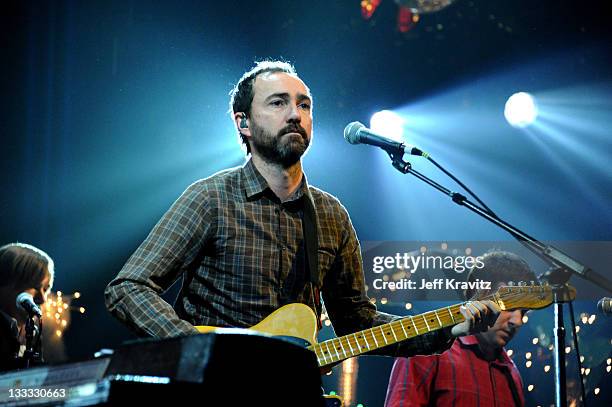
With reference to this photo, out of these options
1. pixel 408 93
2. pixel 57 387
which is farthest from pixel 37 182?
pixel 57 387

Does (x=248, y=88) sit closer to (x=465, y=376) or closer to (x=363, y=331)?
(x=363, y=331)

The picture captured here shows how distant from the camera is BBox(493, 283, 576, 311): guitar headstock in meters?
3.50

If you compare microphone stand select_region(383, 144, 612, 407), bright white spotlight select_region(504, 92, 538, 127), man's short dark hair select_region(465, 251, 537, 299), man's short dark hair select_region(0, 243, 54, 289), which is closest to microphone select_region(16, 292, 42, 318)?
man's short dark hair select_region(0, 243, 54, 289)

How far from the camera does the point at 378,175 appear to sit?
6.71m

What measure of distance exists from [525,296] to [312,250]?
1121 mm

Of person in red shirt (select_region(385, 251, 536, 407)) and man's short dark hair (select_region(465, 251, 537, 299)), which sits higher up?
man's short dark hair (select_region(465, 251, 537, 299))

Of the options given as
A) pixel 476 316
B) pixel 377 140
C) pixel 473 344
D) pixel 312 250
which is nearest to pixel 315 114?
pixel 473 344

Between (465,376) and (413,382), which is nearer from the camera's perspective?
(413,382)

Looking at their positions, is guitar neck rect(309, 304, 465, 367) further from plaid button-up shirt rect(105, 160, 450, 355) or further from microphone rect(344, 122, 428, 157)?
microphone rect(344, 122, 428, 157)

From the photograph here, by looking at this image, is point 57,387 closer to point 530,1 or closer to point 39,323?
point 39,323

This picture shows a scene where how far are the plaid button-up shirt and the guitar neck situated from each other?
62 millimetres

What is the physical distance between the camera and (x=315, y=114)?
22.4 ft

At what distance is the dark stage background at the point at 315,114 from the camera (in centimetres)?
630

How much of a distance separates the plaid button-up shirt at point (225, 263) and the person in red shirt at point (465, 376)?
3.57 feet
